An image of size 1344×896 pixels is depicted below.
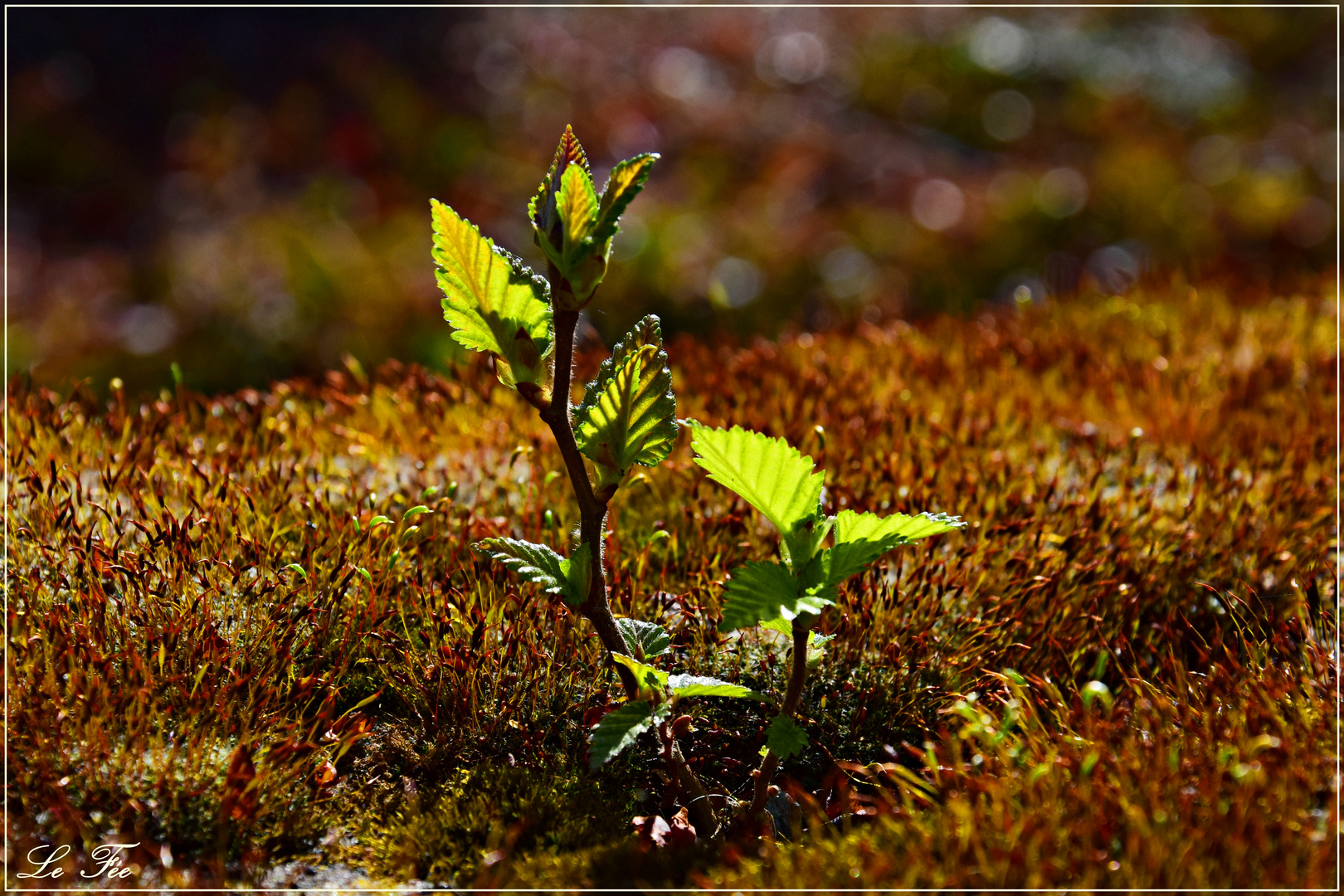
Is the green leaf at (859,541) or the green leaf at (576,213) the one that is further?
the green leaf at (859,541)

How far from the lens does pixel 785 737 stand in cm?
181

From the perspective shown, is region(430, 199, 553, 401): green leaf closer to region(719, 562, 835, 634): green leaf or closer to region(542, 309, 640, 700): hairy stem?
region(542, 309, 640, 700): hairy stem

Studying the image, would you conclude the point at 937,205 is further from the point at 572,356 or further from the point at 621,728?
the point at 621,728

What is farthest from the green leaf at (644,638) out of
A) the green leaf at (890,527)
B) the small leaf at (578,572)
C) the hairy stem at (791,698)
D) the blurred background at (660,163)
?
the blurred background at (660,163)

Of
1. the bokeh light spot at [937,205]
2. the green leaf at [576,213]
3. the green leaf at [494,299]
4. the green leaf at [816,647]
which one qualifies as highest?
the bokeh light spot at [937,205]

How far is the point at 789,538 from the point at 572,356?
1.62 ft

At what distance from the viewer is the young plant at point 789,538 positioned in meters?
1.68

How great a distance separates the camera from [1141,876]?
1.58 meters

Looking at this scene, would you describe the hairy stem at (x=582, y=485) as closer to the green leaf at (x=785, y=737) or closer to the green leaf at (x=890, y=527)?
the green leaf at (x=785, y=737)

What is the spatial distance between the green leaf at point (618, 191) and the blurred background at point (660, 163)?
9.61 ft

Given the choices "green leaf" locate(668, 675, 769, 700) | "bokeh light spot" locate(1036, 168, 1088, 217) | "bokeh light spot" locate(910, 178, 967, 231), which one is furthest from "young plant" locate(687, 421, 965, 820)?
"bokeh light spot" locate(1036, 168, 1088, 217)

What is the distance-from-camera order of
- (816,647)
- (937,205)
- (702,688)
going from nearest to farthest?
(702,688) → (816,647) → (937,205)

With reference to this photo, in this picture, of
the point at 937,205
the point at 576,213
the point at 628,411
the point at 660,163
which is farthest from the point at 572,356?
the point at 660,163

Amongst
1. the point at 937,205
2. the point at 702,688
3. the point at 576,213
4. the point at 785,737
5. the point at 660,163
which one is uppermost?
the point at 660,163
